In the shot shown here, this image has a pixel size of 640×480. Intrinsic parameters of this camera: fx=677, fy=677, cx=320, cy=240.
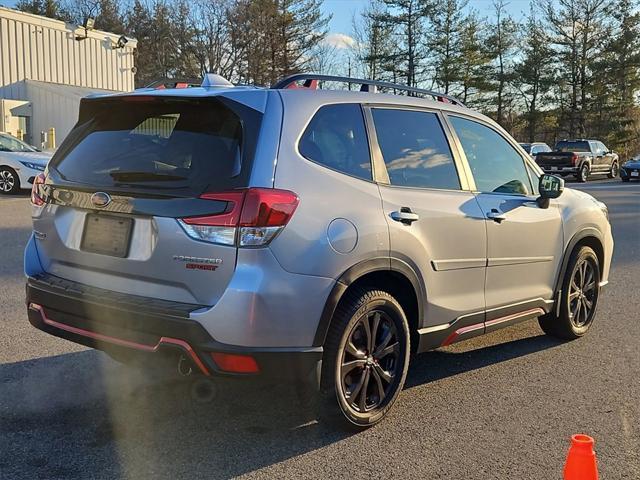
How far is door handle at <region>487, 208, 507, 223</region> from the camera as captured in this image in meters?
4.45

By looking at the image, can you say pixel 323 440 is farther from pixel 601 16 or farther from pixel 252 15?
pixel 601 16

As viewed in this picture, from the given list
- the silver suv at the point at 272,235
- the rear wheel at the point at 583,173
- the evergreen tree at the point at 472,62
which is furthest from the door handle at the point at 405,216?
the evergreen tree at the point at 472,62

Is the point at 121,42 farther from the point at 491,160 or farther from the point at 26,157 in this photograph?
the point at 491,160

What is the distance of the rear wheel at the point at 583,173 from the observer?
28141 mm

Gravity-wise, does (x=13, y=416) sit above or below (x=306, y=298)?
below

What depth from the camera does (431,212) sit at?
3967 millimetres

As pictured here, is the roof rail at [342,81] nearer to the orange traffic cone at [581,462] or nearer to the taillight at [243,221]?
the taillight at [243,221]

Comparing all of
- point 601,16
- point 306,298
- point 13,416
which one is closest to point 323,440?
point 306,298

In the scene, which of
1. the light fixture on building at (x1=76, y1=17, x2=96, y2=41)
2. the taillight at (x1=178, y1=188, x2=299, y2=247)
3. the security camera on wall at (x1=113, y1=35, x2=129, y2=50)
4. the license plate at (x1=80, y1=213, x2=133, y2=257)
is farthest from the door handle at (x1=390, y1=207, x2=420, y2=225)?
the security camera on wall at (x1=113, y1=35, x2=129, y2=50)

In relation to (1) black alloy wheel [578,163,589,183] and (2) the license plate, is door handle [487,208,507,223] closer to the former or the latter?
(2) the license plate

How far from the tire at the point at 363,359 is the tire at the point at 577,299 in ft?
6.68

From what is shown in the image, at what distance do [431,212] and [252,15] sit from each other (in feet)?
142

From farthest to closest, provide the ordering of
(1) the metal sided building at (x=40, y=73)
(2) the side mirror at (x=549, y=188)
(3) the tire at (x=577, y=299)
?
(1) the metal sided building at (x=40, y=73)
(3) the tire at (x=577, y=299)
(2) the side mirror at (x=549, y=188)

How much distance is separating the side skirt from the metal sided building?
25.8m
